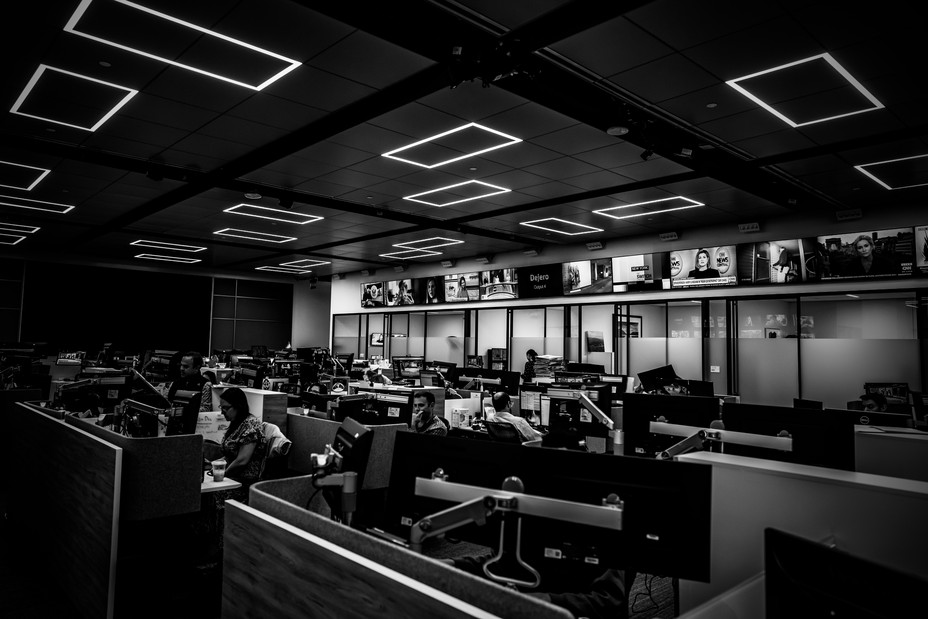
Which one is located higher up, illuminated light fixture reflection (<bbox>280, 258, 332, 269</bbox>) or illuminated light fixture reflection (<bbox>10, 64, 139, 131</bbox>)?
illuminated light fixture reflection (<bbox>10, 64, 139, 131</bbox>)

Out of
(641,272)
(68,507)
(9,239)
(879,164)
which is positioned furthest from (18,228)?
(879,164)

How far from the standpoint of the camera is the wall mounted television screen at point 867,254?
761 centimetres

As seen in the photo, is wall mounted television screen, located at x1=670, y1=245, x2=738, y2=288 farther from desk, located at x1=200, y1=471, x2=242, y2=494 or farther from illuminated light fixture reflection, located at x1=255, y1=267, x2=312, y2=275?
illuminated light fixture reflection, located at x1=255, y1=267, x2=312, y2=275

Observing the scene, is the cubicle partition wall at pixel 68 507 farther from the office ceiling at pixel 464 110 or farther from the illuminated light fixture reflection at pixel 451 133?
the illuminated light fixture reflection at pixel 451 133

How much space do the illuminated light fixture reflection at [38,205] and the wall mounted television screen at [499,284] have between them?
8.02 meters

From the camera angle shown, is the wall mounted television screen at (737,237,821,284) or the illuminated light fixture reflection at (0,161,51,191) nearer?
the illuminated light fixture reflection at (0,161,51,191)

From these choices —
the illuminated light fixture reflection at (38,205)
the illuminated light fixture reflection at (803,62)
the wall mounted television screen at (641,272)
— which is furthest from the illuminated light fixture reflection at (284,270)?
the illuminated light fixture reflection at (803,62)

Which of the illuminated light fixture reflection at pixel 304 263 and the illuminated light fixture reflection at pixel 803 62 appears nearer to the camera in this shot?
the illuminated light fixture reflection at pixel 803 62

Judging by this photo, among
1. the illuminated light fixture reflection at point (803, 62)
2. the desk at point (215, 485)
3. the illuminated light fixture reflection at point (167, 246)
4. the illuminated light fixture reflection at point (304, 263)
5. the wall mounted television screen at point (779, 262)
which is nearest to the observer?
the desk at point (215, 485)

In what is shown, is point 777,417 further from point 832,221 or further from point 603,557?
point 832,221

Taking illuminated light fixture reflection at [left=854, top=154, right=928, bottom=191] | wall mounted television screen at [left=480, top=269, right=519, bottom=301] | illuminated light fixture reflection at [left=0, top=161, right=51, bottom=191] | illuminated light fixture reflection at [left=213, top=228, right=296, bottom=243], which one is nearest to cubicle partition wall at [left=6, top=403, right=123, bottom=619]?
illuminated light fixture reflection at [left=0, top=161, right=51, bottom=191]

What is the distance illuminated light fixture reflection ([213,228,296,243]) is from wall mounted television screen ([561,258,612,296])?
5.62 meters

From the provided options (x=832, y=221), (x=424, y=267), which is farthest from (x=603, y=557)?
(x=424, y=267)

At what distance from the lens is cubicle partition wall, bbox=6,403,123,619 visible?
9.75 ft
